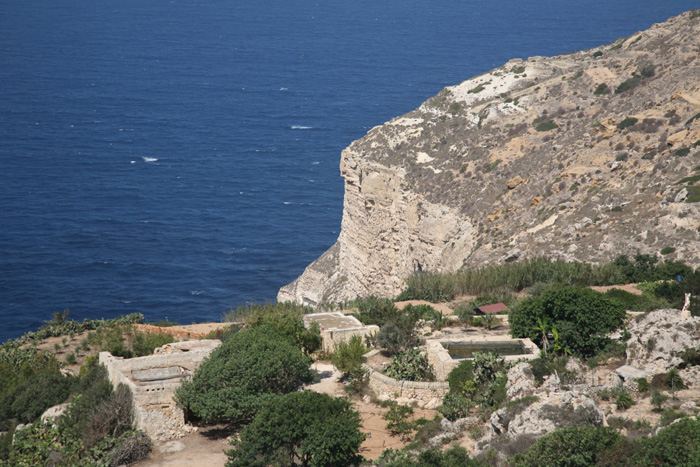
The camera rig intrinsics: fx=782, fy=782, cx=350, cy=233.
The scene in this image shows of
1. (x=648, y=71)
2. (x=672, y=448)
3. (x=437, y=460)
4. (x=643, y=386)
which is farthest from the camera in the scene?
(x=648, y=71)

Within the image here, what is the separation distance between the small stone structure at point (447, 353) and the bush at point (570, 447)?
10.0 m

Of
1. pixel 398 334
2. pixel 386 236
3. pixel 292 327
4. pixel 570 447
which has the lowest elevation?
pixel 570 447

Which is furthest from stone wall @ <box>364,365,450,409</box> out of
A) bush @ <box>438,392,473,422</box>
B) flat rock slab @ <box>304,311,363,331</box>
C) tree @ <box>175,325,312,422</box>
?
flat rock slab @ <box>304,311,363,331</box>

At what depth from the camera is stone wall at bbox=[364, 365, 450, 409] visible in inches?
1319

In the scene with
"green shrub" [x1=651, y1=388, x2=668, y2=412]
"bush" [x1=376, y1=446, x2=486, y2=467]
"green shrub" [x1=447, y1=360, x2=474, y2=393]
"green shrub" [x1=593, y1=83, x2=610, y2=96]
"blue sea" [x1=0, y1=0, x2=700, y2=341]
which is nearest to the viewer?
"bush" [x1=376, y1=446, x2=486, y2=467]

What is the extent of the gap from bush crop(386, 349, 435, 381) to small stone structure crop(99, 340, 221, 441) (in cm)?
883

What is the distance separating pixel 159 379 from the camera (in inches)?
1403

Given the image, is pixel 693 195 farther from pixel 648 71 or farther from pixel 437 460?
pixel 437 460

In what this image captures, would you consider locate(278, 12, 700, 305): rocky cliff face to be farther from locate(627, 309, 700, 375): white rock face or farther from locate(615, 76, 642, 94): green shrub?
locate(627, 309, 700, 375): white rock face

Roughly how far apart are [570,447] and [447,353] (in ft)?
42.3

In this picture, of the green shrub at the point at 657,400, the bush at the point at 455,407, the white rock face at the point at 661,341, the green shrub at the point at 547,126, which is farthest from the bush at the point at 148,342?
the green shrub at the point at 547,126

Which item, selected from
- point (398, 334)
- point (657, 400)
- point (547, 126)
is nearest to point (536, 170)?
point (547, 126)

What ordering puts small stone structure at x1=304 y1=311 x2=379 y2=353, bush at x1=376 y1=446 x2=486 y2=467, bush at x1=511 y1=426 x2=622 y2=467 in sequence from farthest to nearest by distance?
small stone structure at x1=304 y1=311 x2=379 y2=353 < bush at x1=376 y1=446 x2=486 y2=467 < bush at x1=511 y1=426 x2=622 y2=467

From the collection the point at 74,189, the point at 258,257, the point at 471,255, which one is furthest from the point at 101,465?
the point at 74,189
